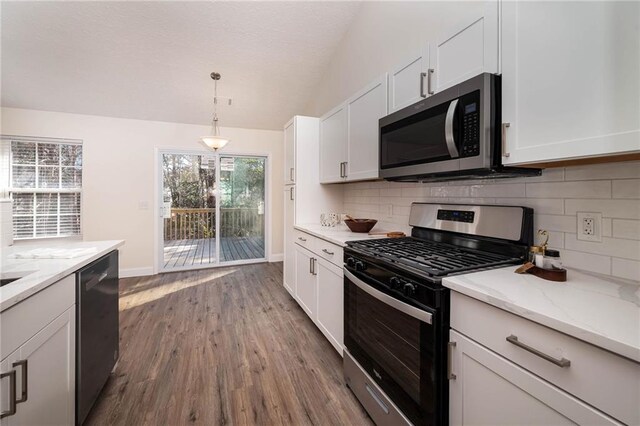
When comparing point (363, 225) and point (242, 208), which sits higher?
point (242, 208)

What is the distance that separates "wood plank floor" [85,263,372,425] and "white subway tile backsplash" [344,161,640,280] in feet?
4.63

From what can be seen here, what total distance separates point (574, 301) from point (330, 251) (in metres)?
1.48

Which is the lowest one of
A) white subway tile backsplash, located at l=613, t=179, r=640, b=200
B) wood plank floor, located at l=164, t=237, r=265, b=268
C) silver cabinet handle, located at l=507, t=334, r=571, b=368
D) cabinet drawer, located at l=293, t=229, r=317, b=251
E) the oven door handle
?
wood plank floor, located at l=164, t=237, r=265, b=268

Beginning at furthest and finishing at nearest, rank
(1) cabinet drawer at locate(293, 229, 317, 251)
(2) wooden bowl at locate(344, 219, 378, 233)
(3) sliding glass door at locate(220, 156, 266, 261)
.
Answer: (3) sliding glass door at locate(220, 156, 266, 261)
(1) cabinet drawer at locate(293, 229, 317, 251)
(2) wooden bowl at locate(344, 219, 378, 233)

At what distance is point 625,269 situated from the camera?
3.55 ft

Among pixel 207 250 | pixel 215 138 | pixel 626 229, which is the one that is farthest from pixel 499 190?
pixel 207 250

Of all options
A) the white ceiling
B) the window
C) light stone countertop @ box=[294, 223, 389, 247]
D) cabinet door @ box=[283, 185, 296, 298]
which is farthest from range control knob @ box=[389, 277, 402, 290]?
the window

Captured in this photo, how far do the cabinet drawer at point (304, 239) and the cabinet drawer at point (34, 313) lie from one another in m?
1.66

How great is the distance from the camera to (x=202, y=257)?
496cm

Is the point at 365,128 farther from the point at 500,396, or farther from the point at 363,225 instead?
the point at 500,396

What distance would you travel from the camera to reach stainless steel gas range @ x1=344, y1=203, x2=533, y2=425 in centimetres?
112

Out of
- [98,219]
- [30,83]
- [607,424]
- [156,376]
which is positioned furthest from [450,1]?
[98,219]

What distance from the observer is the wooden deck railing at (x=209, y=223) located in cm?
471

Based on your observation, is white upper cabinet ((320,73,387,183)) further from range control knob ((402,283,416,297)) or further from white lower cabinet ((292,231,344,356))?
range control knob ((402,283,416,297))
